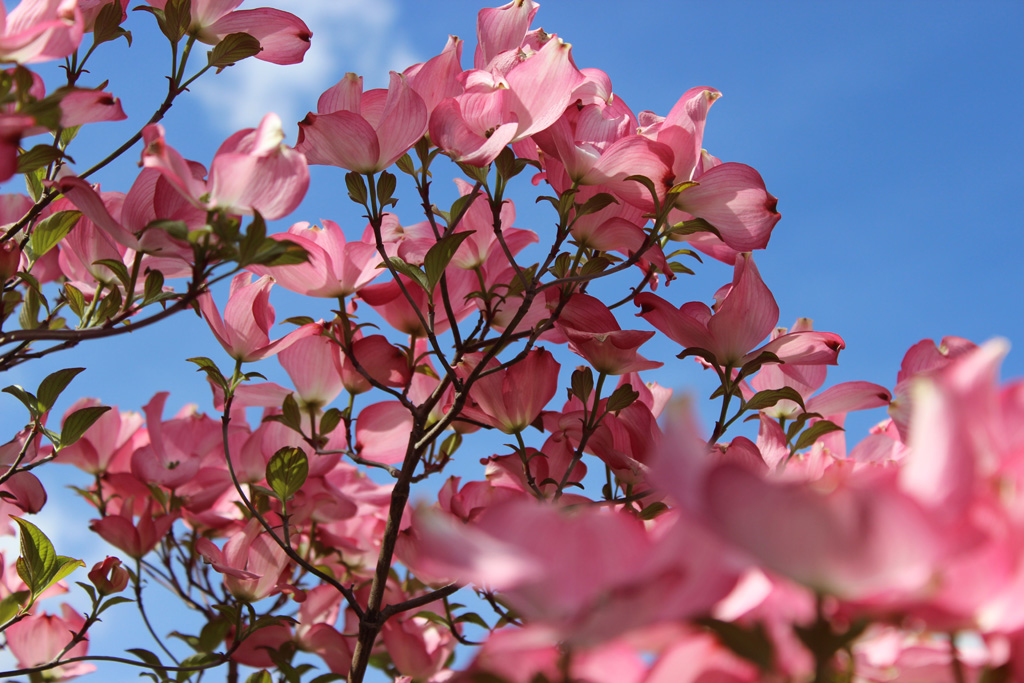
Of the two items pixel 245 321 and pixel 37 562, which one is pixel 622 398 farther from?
pixel 37 562

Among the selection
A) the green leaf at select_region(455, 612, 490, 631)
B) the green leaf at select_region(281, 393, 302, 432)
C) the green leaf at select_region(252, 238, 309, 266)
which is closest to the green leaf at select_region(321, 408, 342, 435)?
the green leaf at select_region(281, 393, 302, 432)

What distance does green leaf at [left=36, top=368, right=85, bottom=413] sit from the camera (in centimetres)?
95

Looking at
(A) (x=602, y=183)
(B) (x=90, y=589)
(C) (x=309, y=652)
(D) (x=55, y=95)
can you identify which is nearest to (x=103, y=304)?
(D) (x=55, y=95)

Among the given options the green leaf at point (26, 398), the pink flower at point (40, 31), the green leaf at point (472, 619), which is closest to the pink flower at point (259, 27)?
the pink flower at point (40, 31)

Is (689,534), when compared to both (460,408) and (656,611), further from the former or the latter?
(460,408)

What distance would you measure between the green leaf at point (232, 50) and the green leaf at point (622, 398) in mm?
613

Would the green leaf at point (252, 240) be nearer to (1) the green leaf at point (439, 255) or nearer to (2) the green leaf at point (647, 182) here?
(1) the green leaf at point (439, 255)

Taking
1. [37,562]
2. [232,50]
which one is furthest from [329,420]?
[232,50]

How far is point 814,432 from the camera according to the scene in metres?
0.98

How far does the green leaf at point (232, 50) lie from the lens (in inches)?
36.5

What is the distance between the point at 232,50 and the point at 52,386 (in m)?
0.47

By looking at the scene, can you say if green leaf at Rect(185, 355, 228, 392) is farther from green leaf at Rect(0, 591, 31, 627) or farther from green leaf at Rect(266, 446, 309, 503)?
green leaf at Rect(0, 591, 31, 627)

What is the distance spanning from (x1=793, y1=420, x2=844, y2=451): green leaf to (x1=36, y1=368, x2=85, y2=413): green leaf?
91 cm

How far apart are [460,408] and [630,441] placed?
9.1 inches
